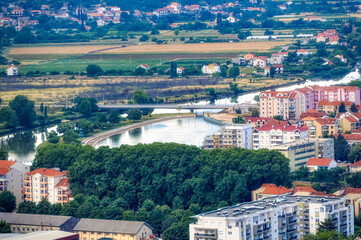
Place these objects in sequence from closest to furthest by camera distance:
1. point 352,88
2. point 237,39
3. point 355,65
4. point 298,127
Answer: point 298,127 < point 352,88 < point 355,65 < point 237,39

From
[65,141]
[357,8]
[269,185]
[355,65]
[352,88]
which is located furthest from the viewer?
[357,8]

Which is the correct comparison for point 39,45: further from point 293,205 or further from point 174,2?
point 293,205

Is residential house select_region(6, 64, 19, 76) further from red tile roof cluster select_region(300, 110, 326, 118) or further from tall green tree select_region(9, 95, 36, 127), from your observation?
red tile roof cluster select_region(300, 110, 326, 118)

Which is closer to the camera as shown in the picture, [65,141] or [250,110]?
[65,141]

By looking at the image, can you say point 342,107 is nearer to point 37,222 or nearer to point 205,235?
point 37,222

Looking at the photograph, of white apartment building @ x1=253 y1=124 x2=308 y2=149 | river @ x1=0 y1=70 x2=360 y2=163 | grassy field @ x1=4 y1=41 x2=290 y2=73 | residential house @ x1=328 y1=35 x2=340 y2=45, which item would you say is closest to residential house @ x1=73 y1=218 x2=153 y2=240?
white apartment building @ x1=253 y1=124 x2=308 y2=149

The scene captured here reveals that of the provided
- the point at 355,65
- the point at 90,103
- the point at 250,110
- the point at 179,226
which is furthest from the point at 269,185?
the point at 355,65
